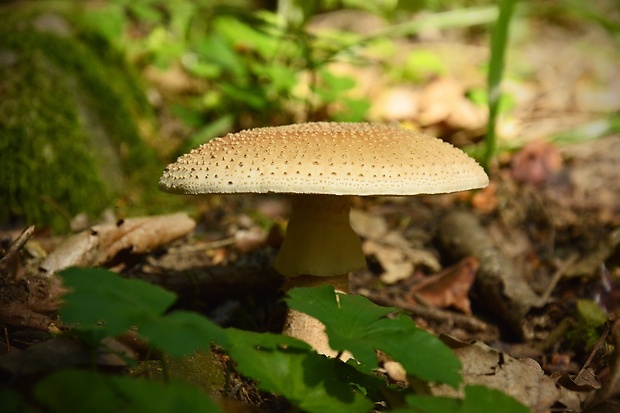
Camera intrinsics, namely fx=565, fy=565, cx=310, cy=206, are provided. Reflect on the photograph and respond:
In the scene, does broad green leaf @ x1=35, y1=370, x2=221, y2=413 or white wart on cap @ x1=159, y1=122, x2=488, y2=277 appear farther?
white wart on cap @ x1=159, y1=122, x2=488, y2=277

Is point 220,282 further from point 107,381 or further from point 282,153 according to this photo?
point 107,381

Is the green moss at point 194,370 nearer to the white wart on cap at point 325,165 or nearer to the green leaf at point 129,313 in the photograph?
the green leaf at point 129,313

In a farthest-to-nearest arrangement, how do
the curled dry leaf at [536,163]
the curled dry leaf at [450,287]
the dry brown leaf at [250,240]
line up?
1. the curled dry leaf at [536,163]
2. the dry brown leaf at [250,240]
3. the curled dry leaf at [450,287]

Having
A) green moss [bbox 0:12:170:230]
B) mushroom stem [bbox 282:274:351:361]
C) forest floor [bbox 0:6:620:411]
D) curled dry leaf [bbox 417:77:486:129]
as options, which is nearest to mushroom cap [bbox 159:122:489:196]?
forest floor [bbox 0:6:620:411]

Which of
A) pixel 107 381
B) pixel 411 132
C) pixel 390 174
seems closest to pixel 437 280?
pixel 411 132

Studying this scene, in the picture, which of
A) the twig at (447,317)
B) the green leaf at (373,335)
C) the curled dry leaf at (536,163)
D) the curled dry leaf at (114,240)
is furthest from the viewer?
the curled dry leaf at (536,163)

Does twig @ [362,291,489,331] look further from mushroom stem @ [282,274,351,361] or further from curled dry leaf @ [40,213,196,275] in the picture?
curled dry leaf @ [40,213,196,275]

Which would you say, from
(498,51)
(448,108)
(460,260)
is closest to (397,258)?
(460,260)

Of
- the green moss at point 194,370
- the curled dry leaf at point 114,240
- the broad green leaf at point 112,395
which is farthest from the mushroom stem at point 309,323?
the broad green leaf at point 112,395
